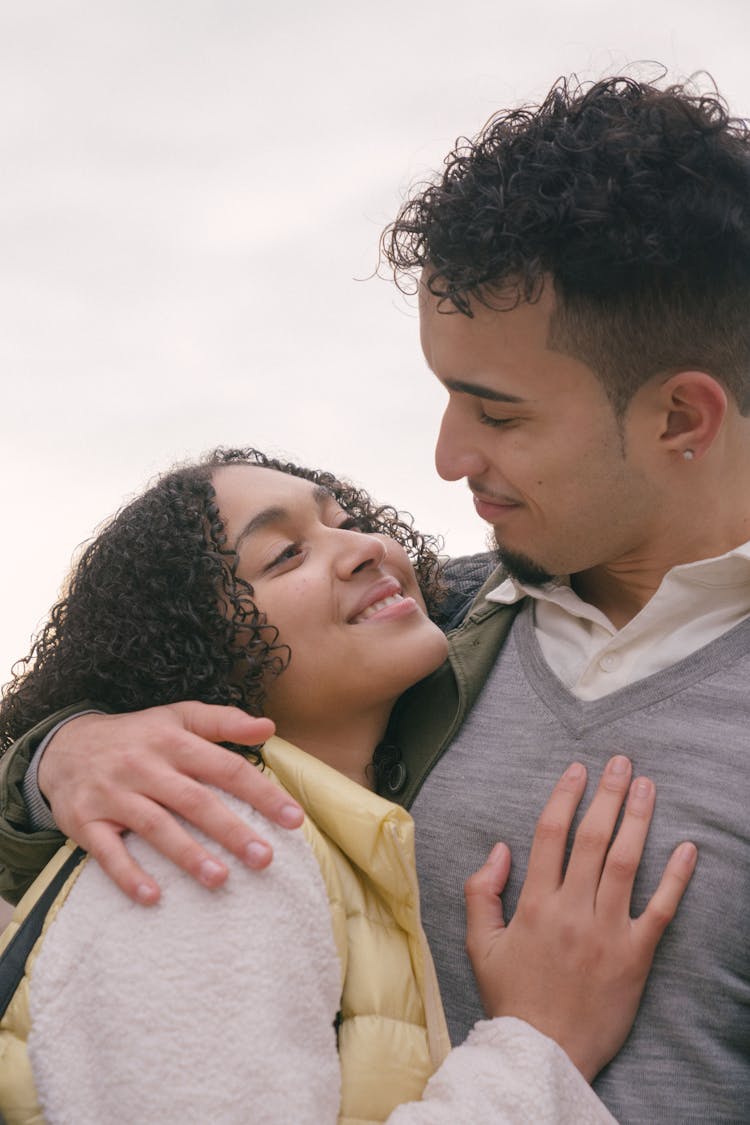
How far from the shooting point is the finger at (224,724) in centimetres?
132

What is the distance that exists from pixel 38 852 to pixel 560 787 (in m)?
0.73

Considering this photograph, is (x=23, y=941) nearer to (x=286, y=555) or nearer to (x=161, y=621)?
(x=161, y=621)

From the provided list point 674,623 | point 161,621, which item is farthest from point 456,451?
point 161,621

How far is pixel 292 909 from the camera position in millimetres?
1210

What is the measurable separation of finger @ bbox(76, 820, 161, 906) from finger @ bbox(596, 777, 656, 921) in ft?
1.78

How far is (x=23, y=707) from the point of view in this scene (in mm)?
1732

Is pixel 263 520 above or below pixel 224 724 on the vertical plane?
above

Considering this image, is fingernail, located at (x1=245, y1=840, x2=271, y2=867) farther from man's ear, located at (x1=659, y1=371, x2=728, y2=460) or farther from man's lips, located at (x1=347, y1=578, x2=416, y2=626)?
man's ear, located at (x1=659, y1=371, x2=728, y2=460)

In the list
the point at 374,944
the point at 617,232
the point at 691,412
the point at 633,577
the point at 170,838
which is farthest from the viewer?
the point at 633,577

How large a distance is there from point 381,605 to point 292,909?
0.54m

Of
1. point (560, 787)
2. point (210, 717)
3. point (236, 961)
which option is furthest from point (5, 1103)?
point (560, 787)

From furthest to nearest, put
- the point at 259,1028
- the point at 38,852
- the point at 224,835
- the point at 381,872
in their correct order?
the point at 38,852 < the point at 381,872 < the point at 224,835 < the point at 259,1028

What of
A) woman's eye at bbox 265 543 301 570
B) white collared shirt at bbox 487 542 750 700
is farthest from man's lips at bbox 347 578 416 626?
white collared shirt at bbox 487 542 750 700

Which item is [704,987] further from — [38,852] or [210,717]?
[38,852]
